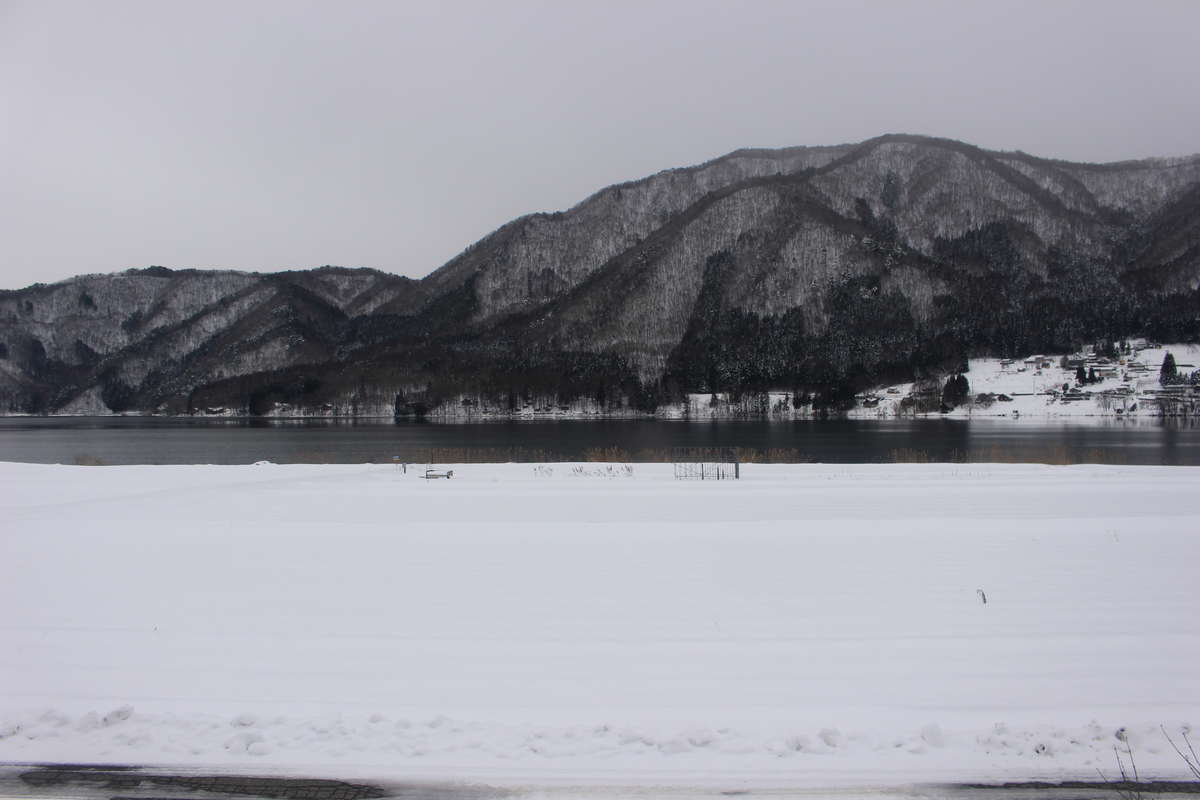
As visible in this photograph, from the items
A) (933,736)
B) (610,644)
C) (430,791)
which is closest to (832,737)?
(933,736)

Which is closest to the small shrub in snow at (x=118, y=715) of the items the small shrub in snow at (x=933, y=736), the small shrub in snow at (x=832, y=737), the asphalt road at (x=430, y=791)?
the asphalt road at (x=430, y=791)

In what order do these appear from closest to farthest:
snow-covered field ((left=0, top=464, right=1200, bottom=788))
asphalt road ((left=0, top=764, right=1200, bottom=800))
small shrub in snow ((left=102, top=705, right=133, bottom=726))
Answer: asphalt road ((left=0, top=764, right=1200, bottom=800)) → snow-covered field ((left=0, top=464, right=1200, bottom=788)) → small shrub in snow ((left=102, top=705, right=133, bottom=726))

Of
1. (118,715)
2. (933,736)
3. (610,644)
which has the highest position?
(118,715)

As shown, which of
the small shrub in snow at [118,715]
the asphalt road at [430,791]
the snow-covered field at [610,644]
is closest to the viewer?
the asphalt road at [430,791]

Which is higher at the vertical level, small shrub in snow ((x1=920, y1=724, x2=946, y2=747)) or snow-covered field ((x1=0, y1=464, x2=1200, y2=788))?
snow-covered field ((x1=0, y1=464, x2=1200, y2=788))

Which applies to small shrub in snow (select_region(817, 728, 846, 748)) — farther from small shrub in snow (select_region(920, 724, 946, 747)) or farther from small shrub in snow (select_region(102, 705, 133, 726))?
small shrub in snow (select_region(102, 705, 133, 726))

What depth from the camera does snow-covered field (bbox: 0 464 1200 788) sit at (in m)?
6.75

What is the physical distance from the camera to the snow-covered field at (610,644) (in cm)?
675

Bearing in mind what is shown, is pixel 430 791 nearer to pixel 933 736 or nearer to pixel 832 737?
pixel 832 737

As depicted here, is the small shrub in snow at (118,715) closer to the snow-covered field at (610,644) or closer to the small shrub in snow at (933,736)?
the snow-covered field at (610,644)

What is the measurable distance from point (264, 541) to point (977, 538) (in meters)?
16.9

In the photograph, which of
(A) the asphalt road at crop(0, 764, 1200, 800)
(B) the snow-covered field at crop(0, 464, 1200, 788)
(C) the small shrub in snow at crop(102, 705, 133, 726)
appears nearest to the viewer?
(A) the asphalt road at crop(0, 764, 1200, 800)

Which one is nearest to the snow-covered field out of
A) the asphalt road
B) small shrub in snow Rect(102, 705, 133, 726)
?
small shrub in snow Rect(102, 705, 133, 726)

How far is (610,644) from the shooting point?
31.4ft
